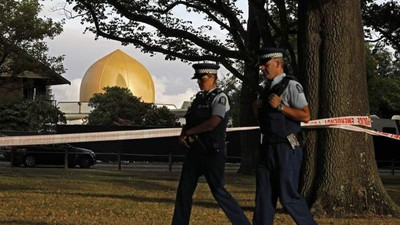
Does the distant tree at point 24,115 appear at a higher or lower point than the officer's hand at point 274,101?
higher

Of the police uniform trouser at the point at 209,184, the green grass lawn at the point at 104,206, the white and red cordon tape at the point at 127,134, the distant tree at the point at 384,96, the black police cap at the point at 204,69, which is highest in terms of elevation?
the distant tree at the point at 384,96

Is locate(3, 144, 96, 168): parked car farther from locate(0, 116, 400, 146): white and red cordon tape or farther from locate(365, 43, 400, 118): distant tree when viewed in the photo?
locate(365, 43, 400, 118): distant tree

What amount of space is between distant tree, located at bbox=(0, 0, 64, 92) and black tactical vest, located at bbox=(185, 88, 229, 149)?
27220 millimetres

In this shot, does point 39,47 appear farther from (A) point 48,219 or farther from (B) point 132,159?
(A) point 48,219

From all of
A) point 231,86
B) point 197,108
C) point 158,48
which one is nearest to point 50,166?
point 158,48

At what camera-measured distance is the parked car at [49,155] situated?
→ 116 ft

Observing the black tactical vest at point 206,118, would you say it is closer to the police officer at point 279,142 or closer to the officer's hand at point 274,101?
the police officer at point 279,142

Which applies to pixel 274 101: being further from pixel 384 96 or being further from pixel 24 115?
pixel 384 96

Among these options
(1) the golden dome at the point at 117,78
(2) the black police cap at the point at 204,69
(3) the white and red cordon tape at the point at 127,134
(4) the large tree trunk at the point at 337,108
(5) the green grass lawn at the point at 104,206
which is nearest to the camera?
(2) the black police cap at the point at 204,69

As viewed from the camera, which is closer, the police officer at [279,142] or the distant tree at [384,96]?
the police officer at [279,142]

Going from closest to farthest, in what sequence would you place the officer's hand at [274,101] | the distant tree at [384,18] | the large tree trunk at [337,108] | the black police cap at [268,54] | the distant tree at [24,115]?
the officer's hand at [274,101]
the black police cap at [268,54]
the large tree trunk at [337,108]
the distant tree at [384,18]
the distant tree at [24,115]

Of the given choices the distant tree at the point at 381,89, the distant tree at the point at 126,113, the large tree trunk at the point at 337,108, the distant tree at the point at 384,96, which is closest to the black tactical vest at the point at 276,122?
the large tree trunk at the point at 337,108

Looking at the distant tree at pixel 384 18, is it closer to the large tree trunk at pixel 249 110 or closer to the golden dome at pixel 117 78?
the large tree trunk at pixel 249 110

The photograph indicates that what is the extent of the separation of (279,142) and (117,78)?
10606cm
